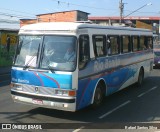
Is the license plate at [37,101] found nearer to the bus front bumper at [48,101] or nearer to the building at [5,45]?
the bus front bumper at [48,101]

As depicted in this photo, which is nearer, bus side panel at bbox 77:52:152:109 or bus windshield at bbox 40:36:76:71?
bus windshield at bbox 40:36:76:71

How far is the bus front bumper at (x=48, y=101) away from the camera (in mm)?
8289

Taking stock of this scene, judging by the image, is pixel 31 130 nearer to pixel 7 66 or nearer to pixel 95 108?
pixel 95 108

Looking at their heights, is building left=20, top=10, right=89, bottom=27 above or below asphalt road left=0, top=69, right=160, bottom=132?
above

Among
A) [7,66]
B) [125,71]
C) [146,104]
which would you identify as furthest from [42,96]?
[7,66]

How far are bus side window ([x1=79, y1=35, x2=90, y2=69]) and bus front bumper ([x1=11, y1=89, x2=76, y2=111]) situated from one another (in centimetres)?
103

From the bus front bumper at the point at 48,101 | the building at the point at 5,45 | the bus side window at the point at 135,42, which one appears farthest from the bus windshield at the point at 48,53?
the building at the point at 5,45

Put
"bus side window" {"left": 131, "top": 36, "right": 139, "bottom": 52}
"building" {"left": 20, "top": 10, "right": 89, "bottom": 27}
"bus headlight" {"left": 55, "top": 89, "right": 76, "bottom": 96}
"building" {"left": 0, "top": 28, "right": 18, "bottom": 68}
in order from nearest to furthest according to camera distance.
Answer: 1. "bus headlight" {"left": 55, "top": 89, "right": 76, "bottom": 96}
2. "bus side window" {"left": 131, "top": 36, "right": 139, "bottom": 52}
3. "building" {"left": 0, "top": 28, "right": 18, "bottom": 68}
4. "building" {"left": 20, "top": 10, "right": 89, "bottom": 27}

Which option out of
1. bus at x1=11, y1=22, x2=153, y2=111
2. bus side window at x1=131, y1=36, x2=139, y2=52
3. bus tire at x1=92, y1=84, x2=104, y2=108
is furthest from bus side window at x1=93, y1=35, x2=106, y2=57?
bus side window at x1=131, y1=36, x2=139, y2=52

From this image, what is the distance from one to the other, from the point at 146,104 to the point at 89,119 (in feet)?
9.66

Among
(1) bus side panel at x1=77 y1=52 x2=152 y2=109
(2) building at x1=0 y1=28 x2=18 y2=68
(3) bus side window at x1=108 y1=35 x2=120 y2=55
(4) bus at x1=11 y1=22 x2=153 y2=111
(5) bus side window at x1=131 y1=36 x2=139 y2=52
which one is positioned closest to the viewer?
(4) bus at x1=11 y1=22 x2=153 y2=111

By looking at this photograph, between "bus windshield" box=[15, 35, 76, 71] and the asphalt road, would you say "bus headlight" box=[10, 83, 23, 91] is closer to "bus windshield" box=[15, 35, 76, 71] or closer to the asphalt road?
"bus windshield" box=[15, 35, 76, 71]

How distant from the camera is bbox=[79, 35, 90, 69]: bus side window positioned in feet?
28.6

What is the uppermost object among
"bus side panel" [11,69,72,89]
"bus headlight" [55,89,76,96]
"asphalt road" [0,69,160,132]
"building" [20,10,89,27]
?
"building" [20,10,89,27]
